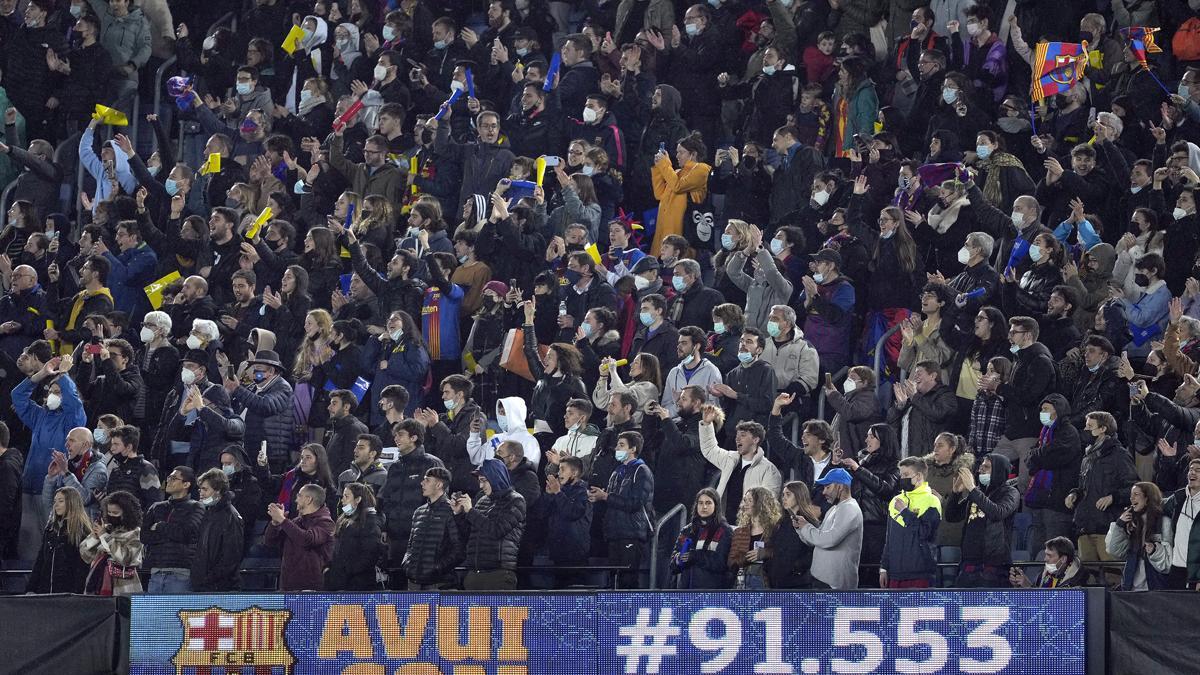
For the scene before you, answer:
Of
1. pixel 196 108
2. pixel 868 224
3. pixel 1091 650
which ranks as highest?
pixel 196 108

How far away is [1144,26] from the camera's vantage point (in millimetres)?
21453

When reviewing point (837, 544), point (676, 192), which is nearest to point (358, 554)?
point (837, 544)

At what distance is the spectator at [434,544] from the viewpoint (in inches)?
622

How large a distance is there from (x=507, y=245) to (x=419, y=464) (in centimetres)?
359

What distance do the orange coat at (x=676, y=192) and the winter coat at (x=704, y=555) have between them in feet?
16.6

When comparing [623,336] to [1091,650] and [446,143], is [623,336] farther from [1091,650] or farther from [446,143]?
[1091,650]

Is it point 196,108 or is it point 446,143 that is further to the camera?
point 196,108

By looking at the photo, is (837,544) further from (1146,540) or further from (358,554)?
(358,554)

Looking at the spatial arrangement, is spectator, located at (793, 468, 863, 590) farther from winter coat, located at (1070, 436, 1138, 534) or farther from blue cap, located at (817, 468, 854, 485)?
winter coat, located at (1070, 436, 1138, 534)

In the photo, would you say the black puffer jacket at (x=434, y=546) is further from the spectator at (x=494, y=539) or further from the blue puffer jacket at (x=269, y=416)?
the blue puffer jacket at (x=269, y=416)

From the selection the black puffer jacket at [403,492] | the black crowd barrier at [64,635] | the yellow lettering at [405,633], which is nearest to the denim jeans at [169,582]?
the black puffer jacket at [403,492]

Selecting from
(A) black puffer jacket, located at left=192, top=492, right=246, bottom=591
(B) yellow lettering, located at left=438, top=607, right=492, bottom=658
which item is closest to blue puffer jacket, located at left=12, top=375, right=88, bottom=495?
(A) black puffer jacket, located at left=192, top=492, right=246, bottom=591

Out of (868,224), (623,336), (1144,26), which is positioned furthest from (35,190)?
(1144,26)

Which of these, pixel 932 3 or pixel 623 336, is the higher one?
pixel 932 3
